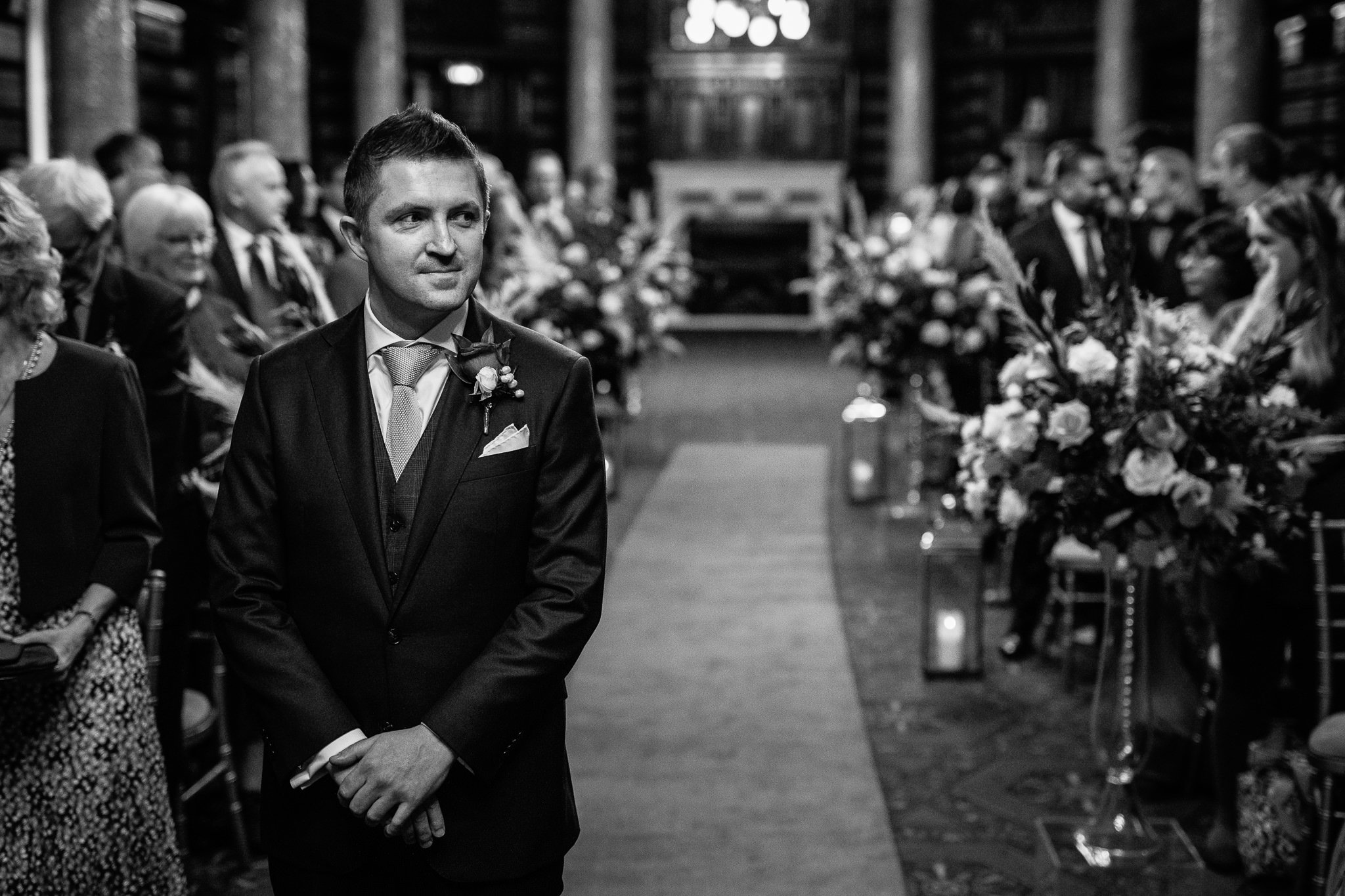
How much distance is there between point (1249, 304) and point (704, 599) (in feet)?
10.2

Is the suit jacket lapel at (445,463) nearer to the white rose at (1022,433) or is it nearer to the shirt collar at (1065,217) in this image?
the white rose at (1022,433)

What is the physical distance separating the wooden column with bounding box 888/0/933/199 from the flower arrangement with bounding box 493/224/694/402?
12.0 metres

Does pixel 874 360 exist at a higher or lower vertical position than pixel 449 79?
lower

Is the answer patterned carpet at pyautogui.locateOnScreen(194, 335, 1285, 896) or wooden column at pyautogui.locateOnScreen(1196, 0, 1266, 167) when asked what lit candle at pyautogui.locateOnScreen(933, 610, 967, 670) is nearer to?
patterned carpet at pyautogui.locateOnScreen(194, 335, 1285, 896)

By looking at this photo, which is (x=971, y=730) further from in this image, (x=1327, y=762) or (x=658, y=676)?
(x=1327, y=762)

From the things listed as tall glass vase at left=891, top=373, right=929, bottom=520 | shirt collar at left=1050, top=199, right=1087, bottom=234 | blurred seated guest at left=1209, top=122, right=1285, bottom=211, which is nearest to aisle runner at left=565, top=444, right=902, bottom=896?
tall glass vase at left=891, top=373, right=929, bottom=520

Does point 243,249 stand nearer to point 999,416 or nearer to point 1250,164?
point 999,416

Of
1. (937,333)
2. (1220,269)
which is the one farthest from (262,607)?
(937,333)

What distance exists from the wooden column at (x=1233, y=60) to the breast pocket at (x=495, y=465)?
1344 cm

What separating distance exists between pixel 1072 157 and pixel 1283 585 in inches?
109

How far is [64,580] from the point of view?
9.03ft

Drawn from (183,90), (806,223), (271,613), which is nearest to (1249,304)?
(271,613)

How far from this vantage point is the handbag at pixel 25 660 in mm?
2559

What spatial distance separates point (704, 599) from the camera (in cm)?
671
